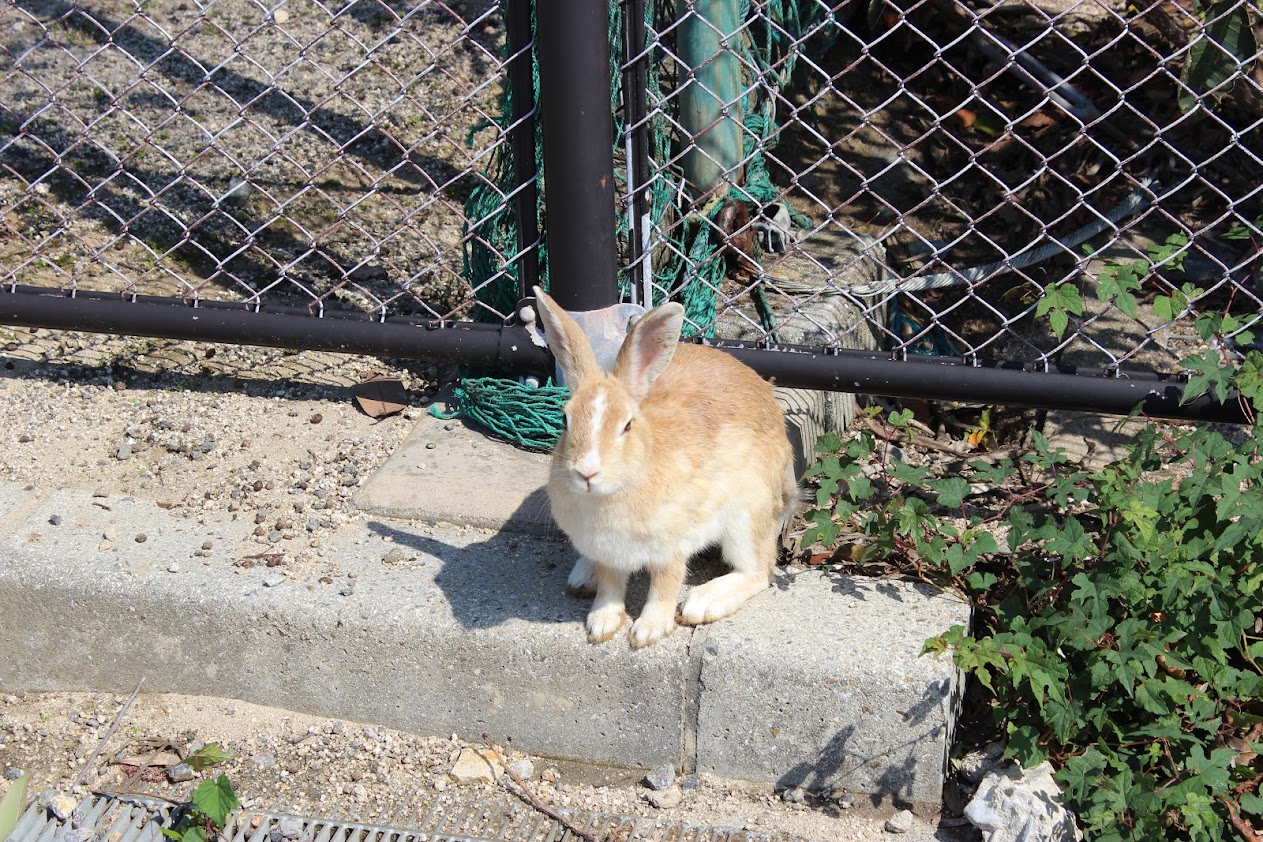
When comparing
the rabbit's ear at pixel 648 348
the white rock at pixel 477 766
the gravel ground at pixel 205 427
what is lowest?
the white rock at pixel 477 766

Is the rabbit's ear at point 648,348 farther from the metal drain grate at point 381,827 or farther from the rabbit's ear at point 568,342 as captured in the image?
the metal drain grate at point 381,827

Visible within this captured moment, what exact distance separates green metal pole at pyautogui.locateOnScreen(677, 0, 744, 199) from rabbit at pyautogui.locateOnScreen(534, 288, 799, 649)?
87cm

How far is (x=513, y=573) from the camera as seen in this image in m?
3.09

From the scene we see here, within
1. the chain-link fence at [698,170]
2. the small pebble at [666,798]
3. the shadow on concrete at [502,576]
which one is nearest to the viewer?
the small pebble at [666,798]

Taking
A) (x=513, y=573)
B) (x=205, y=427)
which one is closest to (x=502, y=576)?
(x=513, y=573)

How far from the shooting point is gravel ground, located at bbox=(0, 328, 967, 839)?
283 centimetres

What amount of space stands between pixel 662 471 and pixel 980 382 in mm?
989

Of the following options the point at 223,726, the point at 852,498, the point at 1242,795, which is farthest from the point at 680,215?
the point at 1242,795

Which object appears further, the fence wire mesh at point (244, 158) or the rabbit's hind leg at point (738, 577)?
the fence wire mesh at point (244, 158)

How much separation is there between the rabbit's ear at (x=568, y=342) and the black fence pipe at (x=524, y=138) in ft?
2.38

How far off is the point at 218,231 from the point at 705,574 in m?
2.26

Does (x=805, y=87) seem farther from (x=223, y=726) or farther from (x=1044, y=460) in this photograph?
(x=223, y=726)

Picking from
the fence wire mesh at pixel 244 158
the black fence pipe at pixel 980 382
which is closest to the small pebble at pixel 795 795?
the black fence pipe at pixel 980 382

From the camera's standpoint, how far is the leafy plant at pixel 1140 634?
2457 millimetres
